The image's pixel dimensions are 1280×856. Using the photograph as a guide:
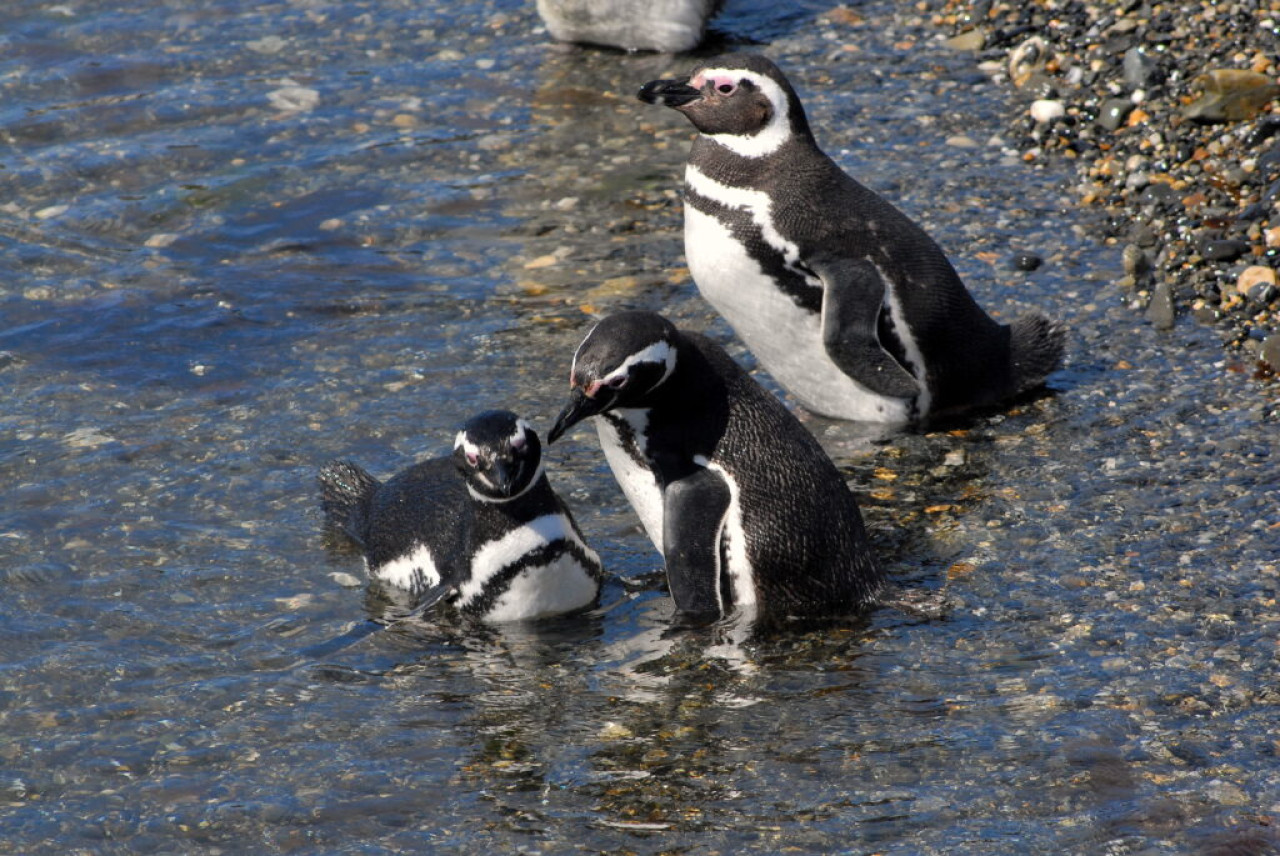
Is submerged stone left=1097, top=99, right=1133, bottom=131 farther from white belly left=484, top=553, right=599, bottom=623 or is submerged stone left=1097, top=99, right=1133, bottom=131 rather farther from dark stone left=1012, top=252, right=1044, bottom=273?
white belly left=484, top=553, right=599, bottom=623

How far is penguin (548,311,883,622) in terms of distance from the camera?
466 centimetres

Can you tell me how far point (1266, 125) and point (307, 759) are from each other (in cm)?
495

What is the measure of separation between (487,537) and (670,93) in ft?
6.97

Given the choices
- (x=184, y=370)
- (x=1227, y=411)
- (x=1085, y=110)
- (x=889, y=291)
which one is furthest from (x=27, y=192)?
(x=1227, y=411)

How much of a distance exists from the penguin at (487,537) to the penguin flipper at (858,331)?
49.6 inches

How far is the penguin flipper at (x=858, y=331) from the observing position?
5691 mm

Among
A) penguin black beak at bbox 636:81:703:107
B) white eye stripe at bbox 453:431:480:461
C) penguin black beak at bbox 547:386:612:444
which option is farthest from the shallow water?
penguin black beak at bbox 636:81:703:107

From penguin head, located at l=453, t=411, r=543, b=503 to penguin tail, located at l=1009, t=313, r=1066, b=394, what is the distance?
2.11 m

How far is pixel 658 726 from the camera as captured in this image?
4.23 metres

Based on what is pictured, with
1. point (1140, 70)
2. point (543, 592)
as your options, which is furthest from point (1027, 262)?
point (543, 592)

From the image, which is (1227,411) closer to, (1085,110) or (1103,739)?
(1103,739)

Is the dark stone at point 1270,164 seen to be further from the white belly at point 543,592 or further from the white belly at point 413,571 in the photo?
the white belly at point 413,571

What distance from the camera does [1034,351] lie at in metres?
6.06

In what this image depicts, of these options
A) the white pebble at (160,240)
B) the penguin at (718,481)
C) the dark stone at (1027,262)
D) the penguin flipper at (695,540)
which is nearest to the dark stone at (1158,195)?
the dark stone at (1027,262)
